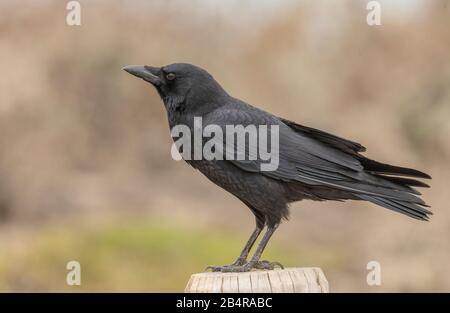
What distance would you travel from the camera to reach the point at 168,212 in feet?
40.4

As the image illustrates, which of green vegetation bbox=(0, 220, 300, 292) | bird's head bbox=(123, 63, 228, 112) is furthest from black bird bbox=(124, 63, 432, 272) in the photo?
green vegetation bbox=(0, 220, 300, 292)

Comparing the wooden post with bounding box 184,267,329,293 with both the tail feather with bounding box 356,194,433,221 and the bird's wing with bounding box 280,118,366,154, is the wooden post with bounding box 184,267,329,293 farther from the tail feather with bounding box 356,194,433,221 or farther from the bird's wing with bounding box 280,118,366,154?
the bird's wing with bounding box 280,118,366,154

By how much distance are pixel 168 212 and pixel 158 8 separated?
10.3ft

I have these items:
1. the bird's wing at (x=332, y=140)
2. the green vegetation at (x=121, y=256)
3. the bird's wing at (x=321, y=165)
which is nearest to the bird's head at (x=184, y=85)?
the bird's wing at (x=321, y=165)

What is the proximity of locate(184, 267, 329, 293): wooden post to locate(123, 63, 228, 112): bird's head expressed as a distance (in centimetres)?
151

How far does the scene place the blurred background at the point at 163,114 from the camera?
11500 mm

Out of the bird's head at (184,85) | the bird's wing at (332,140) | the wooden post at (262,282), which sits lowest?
the wooden post at (262,282)

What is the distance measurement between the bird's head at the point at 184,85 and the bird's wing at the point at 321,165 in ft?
0.48

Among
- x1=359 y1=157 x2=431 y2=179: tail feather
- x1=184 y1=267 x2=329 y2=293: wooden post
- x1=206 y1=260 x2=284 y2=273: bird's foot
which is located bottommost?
x1=184 y1=267 x2=329 y2=293: wooden post

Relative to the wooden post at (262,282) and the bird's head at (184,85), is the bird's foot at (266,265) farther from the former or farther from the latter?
the bird's head at (184,85)

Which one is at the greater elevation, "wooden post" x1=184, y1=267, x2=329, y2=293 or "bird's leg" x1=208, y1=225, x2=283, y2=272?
"bird's leg" x1=208, y1=225, x2=283, y2=272

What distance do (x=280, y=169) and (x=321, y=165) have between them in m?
0.30

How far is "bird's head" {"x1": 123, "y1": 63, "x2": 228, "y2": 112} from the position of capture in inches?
240
